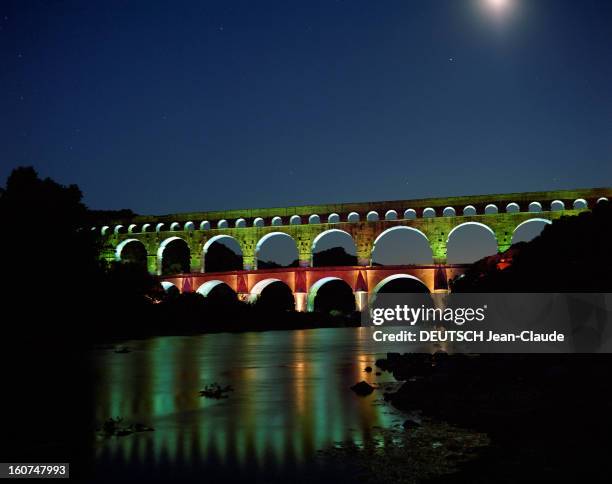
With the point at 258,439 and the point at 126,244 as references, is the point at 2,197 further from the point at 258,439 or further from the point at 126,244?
the point at 126,244

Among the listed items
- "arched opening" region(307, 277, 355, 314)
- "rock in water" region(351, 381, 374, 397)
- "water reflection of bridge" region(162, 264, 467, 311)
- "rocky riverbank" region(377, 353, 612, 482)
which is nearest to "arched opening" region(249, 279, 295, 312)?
"water reflection of bridge" region(162, 264, 467, 311)

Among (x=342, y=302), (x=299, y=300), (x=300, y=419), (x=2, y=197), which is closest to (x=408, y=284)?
(x=342, y=302)

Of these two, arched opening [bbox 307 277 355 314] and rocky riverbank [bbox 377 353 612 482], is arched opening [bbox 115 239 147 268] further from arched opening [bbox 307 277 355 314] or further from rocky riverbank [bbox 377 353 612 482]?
rocky riverbank [bbox 377 353 612 482]

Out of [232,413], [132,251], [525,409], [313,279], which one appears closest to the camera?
[525,409]

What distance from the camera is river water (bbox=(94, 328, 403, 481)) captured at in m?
11.1

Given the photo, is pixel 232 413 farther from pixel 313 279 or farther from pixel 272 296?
pixel 272 296

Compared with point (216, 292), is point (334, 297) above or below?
below

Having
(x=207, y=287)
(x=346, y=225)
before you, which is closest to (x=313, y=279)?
(x=346, y=225)

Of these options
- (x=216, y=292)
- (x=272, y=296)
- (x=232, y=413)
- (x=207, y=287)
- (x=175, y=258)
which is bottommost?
(x=232, y=413)

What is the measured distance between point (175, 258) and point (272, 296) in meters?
19.0

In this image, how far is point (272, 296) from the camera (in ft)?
252

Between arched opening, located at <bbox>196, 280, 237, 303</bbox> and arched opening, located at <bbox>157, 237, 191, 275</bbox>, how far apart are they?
6.68 meters

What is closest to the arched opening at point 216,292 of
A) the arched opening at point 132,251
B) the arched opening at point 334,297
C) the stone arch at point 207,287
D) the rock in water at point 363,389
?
the stone arch at point 207,287

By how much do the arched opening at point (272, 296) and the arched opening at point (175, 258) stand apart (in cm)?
1172
